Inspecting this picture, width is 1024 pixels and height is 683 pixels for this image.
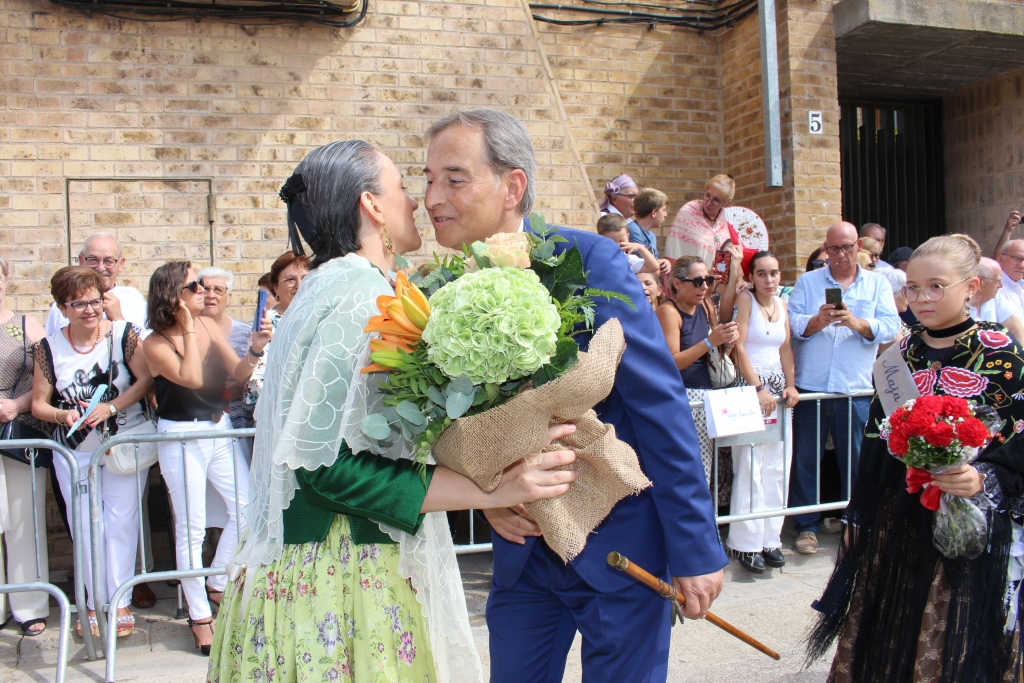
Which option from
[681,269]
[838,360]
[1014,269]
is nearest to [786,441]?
[838,360]

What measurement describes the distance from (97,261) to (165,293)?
116 centimetres

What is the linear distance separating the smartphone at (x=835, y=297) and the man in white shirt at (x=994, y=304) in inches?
45.0

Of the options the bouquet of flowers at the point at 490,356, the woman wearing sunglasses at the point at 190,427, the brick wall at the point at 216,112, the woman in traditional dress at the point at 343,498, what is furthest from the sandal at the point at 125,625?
the bouquet of flowers at the point at 490,356

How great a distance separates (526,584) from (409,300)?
3.30 ft

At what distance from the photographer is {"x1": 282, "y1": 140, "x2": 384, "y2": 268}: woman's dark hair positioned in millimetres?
2168

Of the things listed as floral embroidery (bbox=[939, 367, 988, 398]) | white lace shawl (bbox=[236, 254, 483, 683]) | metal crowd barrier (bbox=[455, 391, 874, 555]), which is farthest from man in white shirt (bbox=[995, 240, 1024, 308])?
white lace shawl (bbox=[236, 254, 483, 683])

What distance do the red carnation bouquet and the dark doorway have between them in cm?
782

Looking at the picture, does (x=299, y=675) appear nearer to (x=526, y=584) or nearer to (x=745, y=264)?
(x=526, y=584)

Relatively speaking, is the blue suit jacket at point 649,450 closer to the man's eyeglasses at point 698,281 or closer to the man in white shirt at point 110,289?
the man's eyeglasses at point 698,281

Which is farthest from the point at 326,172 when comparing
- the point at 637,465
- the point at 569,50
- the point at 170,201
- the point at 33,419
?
the point at 569,50

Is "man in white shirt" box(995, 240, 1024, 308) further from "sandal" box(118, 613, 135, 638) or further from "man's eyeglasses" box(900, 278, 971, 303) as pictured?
"sandal" box(118, 613, 135, 638)

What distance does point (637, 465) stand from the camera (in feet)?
7.23

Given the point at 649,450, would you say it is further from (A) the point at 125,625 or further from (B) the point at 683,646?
(A) the point at 125,625

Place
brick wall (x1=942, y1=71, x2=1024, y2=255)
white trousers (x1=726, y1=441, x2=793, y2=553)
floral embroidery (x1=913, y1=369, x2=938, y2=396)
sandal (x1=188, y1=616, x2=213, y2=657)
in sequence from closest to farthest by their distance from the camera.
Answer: floral embroidery (x1=913, y1=369, x2=938, y2=396)
sandal (x1=188, y1=616, x2=213, y2=657)
white trousers (x1=726, y1=441, x2=793, y2=553)
brick wall (x1=942, y1=71, x2=1024, y2=255)
